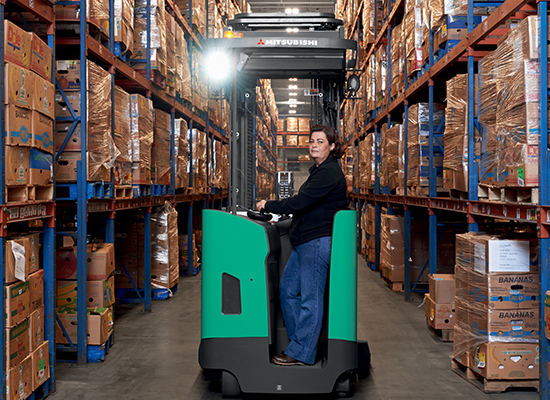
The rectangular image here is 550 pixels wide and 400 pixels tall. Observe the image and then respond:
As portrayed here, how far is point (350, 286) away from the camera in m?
3.32

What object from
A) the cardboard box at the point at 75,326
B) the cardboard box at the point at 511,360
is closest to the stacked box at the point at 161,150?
the cardboard box at the point at 75,326

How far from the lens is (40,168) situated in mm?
3451

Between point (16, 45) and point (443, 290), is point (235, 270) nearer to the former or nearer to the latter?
point (16, 45)

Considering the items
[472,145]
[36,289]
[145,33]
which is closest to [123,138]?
[145,33]

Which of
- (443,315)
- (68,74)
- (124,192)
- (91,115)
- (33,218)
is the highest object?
(68,74)

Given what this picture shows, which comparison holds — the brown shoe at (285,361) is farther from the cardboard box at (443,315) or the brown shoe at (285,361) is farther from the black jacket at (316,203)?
the cardboard box at (443,315)

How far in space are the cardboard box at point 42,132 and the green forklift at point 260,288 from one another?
4.30 feet

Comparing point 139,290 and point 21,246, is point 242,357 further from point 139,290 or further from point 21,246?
point 139,290

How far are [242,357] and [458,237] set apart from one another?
7.27ft

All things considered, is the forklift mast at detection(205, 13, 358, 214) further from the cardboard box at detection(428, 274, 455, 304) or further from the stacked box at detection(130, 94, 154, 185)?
the cardboard box at detection(428, 274, 455, 304)

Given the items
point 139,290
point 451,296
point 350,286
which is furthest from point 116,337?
point 451,296

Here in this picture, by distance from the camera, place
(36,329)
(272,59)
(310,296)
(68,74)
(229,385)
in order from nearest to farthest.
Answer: (310,296) < (36,329) < (229,385) < (272,59) < (68,74)

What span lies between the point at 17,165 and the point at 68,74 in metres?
1.44

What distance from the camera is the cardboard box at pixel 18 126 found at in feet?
9.78
